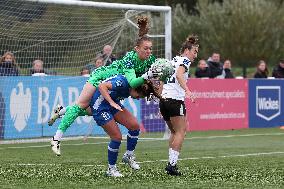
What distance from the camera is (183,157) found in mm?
17391

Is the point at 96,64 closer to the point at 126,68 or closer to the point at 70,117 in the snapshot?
the point at 70,117

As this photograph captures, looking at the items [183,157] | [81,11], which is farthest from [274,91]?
[183,157]

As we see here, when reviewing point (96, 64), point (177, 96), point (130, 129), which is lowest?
point (130, 129)

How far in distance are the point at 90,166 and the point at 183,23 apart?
43.8 m

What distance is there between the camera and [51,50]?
21.4 meters

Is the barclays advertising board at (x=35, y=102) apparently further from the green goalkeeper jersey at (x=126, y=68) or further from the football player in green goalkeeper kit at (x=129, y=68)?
the green goalkeeper jersey at (x=126, y=68)

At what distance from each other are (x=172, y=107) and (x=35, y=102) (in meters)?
7.87

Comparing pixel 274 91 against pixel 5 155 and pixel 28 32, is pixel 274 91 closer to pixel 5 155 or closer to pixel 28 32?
pixel 28 32

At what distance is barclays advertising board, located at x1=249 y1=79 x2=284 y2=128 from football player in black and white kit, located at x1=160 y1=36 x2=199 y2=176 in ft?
44.0

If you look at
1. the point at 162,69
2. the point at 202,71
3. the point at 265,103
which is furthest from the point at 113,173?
the point at 265,103

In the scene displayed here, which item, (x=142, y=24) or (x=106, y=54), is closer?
(x=142, y=24)

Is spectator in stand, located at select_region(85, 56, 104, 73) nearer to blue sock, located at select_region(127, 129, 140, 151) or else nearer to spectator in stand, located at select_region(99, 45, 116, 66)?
spectator in stand, located at select_region(99, 45, 116, 66)

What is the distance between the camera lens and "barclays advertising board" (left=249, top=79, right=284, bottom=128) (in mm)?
27766

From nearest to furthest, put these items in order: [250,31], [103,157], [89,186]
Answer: [89,186] < [103,157] < [250,31]
